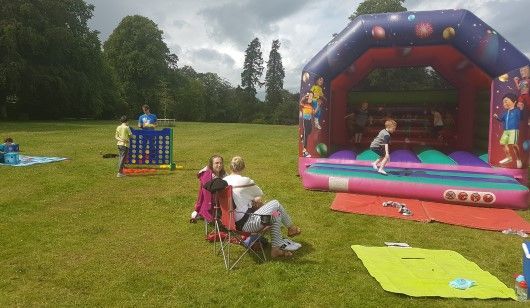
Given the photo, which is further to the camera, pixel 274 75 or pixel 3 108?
pixel 274 75

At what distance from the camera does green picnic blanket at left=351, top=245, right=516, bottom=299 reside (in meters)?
4.24

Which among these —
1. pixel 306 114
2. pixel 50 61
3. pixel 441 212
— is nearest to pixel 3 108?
pixel 50 61

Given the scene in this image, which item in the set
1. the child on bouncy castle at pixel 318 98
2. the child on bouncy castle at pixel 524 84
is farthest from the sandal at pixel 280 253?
the child on bouncy castle at pixel 524 84

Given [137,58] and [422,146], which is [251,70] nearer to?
[137,58]

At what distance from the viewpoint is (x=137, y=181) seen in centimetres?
974

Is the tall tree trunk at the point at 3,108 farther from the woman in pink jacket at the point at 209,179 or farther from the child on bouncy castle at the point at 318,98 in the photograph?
the woman in pink jacket at the point at 209,179

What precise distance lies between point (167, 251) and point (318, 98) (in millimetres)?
5737

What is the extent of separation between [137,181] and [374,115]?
835cm

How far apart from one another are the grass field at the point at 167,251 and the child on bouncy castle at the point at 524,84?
235 centimetres

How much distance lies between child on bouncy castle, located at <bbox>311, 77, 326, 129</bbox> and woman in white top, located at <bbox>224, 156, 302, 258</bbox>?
4.87 meters

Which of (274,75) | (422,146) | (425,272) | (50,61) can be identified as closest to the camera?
(425,272)

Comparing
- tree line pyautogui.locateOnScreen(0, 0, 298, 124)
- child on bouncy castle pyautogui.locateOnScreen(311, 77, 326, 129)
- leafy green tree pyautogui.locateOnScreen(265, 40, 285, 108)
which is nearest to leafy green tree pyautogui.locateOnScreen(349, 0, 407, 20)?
tree line pyautogui.locateOnScreen(0, 0, 298, 124)

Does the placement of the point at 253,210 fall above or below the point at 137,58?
below

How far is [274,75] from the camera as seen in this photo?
221 feet
